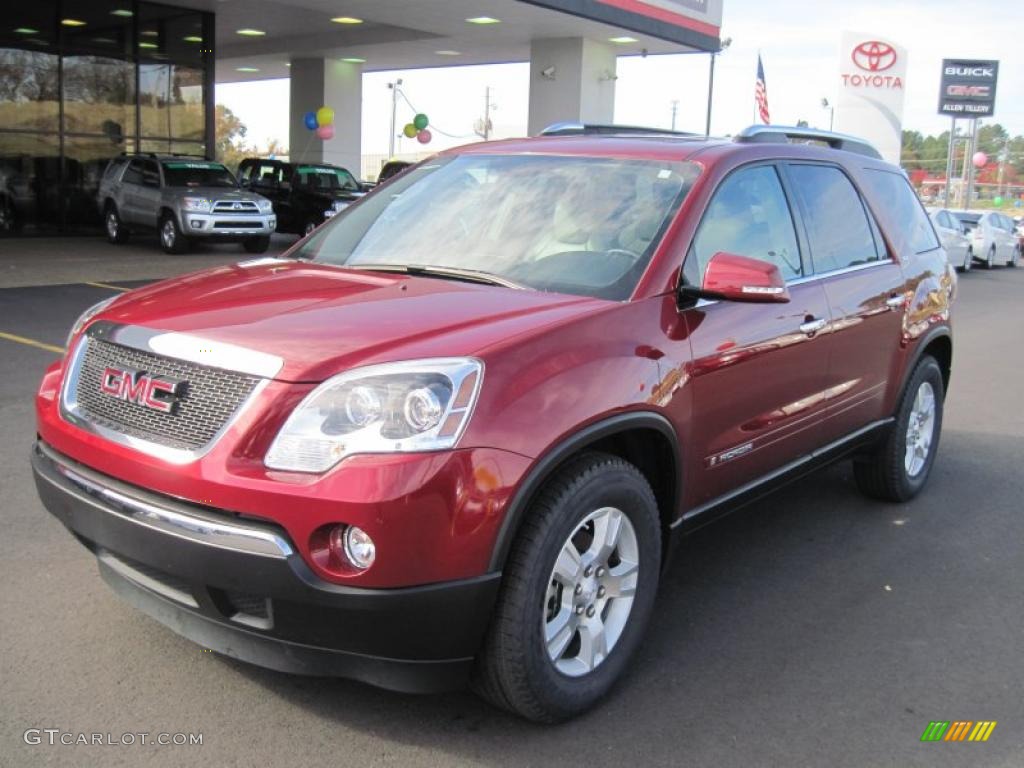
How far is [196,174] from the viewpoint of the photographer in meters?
19.6

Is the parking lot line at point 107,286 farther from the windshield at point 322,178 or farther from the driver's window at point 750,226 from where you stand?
the driver's window at point 750,226

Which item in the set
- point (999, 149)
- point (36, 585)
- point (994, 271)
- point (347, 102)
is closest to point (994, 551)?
point (36, 585)

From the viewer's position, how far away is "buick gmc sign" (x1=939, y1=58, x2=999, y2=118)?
52.2 m

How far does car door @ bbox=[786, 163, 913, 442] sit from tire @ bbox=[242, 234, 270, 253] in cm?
1603

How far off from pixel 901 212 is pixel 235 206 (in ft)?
50.0

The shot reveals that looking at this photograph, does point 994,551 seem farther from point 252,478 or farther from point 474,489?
point 252,478

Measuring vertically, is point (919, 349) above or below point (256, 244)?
above

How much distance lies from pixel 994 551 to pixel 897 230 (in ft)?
5.59

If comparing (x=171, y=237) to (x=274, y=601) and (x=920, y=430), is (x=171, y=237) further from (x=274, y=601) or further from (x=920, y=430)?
(x=274, y=601)

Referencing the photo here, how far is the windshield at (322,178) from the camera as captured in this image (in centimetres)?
2306

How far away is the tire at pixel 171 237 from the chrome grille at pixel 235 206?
808 mm

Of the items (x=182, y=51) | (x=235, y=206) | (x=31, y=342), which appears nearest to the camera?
(x=31, y=342)

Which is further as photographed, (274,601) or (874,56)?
(874,56)

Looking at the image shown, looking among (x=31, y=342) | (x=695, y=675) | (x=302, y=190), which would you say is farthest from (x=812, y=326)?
(x=302, y=190)
